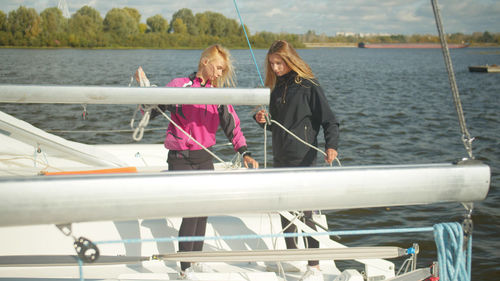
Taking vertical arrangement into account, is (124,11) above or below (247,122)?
above

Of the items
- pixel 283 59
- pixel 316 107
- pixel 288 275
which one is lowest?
pixel 288 275

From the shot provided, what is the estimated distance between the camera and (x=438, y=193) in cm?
156

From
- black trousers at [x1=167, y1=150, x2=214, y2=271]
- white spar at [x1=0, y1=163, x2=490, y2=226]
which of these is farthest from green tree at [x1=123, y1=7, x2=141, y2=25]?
white spar at [x1=0, y1=163, x2=490, y2=226]

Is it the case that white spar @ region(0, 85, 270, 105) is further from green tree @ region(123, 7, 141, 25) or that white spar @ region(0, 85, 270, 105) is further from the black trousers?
green tree @ region(123, 7, 141, 25)

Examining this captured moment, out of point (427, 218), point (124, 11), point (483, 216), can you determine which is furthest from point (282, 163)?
point (124, 11)

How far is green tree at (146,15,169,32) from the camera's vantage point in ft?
213

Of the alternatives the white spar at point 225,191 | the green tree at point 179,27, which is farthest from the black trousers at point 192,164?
the green tree at point 179,27

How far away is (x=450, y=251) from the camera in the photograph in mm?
Answer: 1767

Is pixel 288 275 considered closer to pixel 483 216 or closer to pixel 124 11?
pixel 483 216

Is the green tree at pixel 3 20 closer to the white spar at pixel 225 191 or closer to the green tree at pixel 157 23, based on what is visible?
the green tree at pixel 157 23

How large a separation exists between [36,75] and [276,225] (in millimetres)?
22850

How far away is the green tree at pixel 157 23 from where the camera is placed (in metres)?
64.8

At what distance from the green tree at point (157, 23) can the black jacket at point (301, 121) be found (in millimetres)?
64902

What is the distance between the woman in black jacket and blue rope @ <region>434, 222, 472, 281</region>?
1266mm
